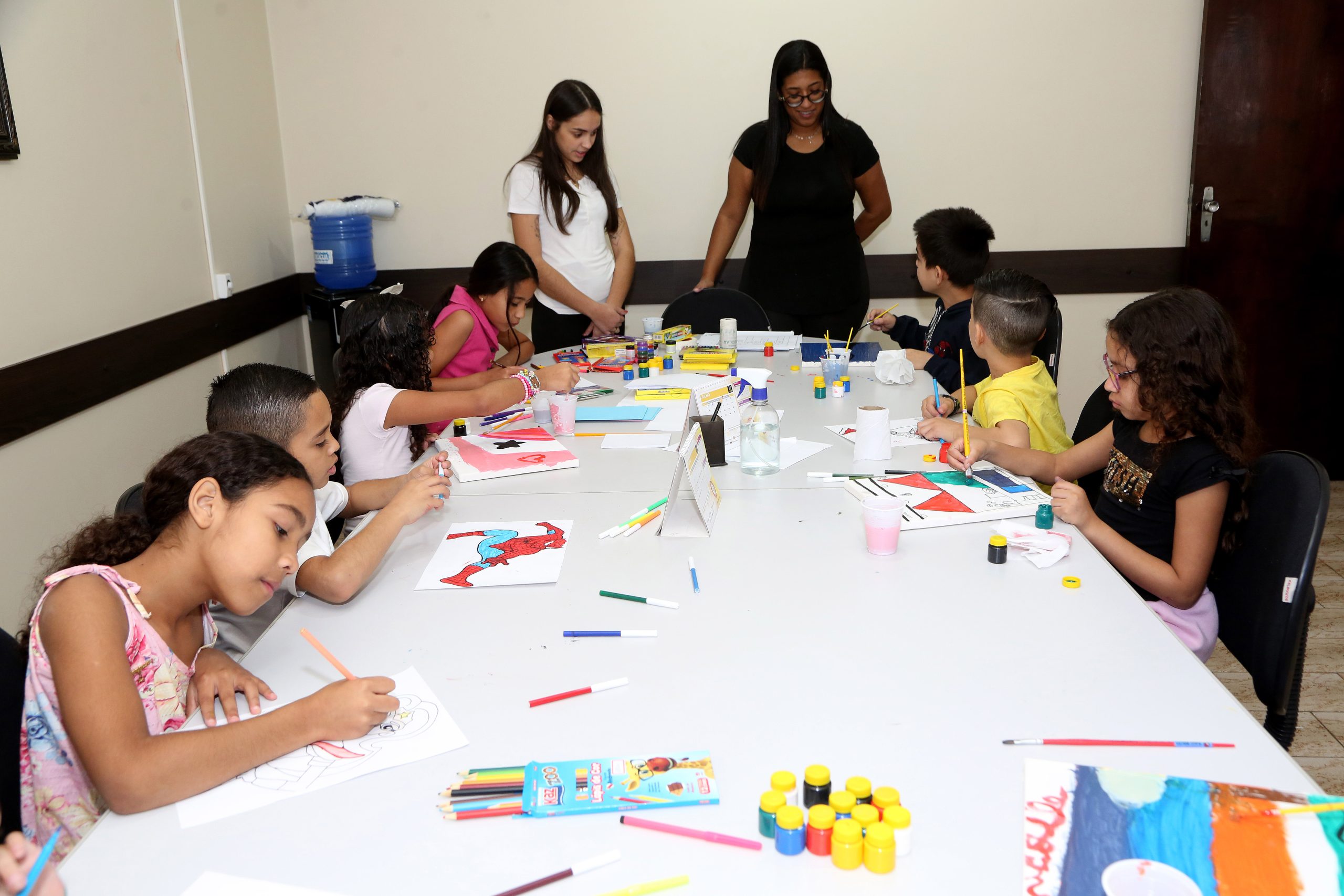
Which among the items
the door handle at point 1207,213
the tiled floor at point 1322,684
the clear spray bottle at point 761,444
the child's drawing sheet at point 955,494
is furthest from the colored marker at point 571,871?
the door handle at point 1207,213

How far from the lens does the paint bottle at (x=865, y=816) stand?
0.94 metres

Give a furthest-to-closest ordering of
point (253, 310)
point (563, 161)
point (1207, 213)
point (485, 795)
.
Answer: point (1207, 213) < point (253, 310) < point (563, 161) < point (485, 795)

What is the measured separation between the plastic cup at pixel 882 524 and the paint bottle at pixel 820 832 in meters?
0.74

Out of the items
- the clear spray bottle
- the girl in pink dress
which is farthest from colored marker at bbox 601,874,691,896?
the girl in pink dress

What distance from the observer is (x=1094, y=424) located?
246 centimetres

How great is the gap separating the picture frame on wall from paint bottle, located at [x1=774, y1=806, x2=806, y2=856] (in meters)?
2.79

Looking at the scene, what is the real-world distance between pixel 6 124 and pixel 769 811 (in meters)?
2.85

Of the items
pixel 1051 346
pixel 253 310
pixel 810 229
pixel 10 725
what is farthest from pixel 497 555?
pixel 253 310

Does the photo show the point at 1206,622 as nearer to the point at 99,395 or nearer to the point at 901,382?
the point at 901,382

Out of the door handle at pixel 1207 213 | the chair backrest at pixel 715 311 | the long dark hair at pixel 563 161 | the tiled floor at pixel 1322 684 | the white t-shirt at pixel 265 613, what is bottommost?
the tiled floor at pixel 1322 684

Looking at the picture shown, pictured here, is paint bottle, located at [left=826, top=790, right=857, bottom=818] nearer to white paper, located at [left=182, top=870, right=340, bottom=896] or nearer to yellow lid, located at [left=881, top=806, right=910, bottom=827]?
yellow lid, located at [left=881, top=806, right=910, bottom=827]

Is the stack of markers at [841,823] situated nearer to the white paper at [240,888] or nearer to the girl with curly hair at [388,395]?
the white paper at [240,888]

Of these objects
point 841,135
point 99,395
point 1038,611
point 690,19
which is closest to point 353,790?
point 1038,611

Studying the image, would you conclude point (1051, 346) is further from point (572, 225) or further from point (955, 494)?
point (572, 225)
